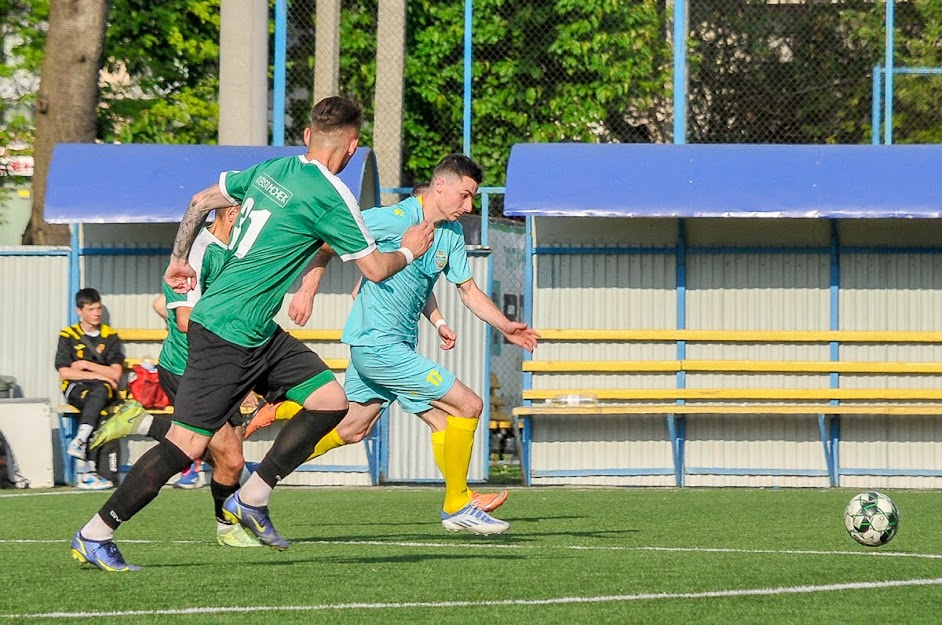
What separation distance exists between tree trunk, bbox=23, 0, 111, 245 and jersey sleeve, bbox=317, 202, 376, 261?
35.2ft

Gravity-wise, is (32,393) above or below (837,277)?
below

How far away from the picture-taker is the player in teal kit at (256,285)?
280 inches

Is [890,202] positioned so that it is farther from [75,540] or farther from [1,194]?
[1,194]

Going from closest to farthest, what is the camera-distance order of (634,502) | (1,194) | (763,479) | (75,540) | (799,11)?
(75,540), (634,502), (763,479), (799,11), (1,194)

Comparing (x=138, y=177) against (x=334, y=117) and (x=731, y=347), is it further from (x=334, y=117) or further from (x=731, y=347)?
(x=334, y=117)

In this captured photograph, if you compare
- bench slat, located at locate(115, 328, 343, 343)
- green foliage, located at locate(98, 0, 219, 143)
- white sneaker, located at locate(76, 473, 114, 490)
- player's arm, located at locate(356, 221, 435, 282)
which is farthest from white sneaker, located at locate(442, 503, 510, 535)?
green foliage, located at locate(98, 0, 219, 143)

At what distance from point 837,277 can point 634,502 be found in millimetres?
3867

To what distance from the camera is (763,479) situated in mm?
15367

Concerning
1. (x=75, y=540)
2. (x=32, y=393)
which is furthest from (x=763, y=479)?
(x=75, y=540)

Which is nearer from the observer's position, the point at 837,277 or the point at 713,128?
the point at 837,277

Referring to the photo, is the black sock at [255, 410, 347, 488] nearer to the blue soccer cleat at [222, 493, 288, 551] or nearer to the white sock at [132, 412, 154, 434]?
the blue soccer cleat at [222, 493, 288, 551]

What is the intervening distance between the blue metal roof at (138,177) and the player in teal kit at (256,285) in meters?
6.86

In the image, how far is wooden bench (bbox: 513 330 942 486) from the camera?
15.1 meters

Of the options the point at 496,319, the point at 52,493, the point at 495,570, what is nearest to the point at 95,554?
the point at 495,570
